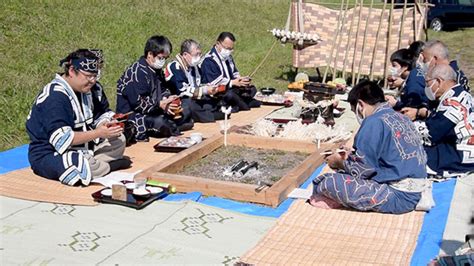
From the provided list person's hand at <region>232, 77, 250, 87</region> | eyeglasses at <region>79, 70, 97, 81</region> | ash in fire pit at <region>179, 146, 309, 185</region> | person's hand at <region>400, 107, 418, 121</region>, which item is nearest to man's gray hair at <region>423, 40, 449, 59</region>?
person's hand at <region>400, 107, 418, 121</region>

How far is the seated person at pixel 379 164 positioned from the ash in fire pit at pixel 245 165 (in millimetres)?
838

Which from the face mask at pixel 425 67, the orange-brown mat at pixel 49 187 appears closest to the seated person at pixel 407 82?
the face mask at pixel 425 67

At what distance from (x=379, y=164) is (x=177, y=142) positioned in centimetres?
243

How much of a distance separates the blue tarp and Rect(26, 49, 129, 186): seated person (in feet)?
1.96

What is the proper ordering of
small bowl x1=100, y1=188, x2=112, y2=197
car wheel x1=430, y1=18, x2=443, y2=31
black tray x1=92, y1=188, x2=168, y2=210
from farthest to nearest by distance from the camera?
1. car wheel x1=430, y1=18, x2=443, y2=31
2. small bowl x1=100, y1=188, x2=112, y2=197
3. black tray x1=92, y1=188, x2=168, y2=210

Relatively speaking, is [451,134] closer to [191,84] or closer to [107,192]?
[107,192]

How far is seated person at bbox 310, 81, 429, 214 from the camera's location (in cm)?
410

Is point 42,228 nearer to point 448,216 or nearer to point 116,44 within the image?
point 448,216

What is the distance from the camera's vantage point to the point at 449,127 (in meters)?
5.07

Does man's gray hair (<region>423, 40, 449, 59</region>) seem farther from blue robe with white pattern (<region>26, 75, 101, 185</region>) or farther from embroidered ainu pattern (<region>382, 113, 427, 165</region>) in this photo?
blue robe with white pattern (<region>26, 75, 101, 185</region>)

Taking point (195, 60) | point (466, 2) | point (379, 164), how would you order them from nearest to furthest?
point (379, 164)
point (195, 60)
point (466, 2)

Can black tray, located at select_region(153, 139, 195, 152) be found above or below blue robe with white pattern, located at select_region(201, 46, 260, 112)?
below

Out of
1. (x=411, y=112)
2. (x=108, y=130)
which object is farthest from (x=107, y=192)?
(x=411, y=112)

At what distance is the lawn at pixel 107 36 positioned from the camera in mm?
8469
